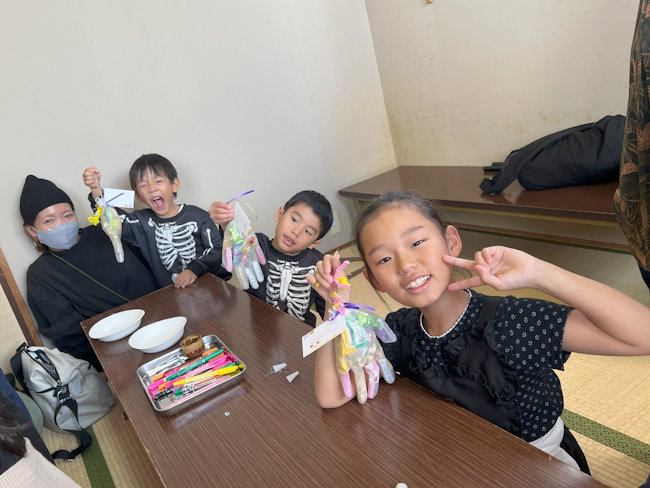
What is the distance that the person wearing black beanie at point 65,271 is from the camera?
2.76 metres

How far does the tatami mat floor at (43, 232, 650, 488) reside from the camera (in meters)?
1.59

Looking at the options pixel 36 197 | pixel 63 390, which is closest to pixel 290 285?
pixel 63 390

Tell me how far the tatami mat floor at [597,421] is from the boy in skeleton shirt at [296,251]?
36cm

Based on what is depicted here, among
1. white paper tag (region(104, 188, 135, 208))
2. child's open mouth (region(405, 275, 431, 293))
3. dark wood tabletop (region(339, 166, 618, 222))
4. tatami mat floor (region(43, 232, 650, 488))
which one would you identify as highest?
white paper tag (region(104, 188, 135, 208))

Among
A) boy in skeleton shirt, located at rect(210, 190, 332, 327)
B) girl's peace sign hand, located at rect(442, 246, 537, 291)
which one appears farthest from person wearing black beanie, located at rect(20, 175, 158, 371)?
girl's peace sign hand, located at rect(442, 246, 537, 291)

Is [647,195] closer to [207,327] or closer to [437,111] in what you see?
[207,327]

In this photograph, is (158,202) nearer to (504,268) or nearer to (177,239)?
(177,239)

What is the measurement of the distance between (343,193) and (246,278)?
2.15 meters

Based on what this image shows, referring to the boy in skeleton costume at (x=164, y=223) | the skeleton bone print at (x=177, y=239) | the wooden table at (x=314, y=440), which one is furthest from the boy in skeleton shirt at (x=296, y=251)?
the skeleton bone print at (x=177, y=239)

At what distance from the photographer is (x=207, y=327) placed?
5.90ft

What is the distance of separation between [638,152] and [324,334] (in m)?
0.74

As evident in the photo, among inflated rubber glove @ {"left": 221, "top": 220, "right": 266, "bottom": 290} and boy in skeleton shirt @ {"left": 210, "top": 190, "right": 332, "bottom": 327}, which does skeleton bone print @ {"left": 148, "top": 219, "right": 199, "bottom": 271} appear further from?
inflated rubber glove @ {"left": 221, "top": 220, "right": 266, "bottom": 290}

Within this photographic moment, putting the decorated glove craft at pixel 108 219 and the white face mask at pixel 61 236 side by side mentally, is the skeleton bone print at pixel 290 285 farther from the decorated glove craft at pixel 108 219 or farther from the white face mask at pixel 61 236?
the white face mask at pixel 61 236

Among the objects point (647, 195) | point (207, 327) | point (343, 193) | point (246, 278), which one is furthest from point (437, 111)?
point (647, 195)
